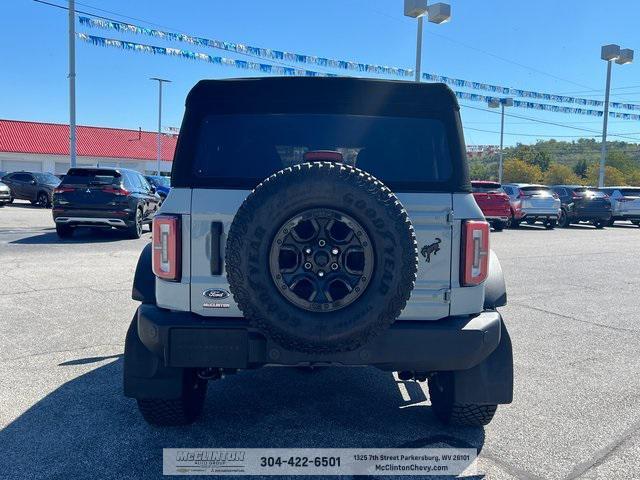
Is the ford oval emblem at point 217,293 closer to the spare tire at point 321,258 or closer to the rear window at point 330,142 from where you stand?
the spare tire at point 321,258

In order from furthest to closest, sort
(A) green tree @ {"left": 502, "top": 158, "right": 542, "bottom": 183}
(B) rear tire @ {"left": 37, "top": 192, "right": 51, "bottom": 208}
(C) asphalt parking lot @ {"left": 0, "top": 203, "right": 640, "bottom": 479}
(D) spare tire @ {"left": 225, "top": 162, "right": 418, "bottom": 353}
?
(A) green tree @ {"left": 502, "top": 158, "right": 542, "bottom": 183}, (B) rear tire @ {"left": 37, "top": 192, "right": 51, "bottom": 208}, (C) asphalt parking lot @ {"left": 0, "top": 203, "right": 640, "bottom": 479}, (D) spare tire @ {"left": 225, "top": 162, "right": 418, "bottom": 353}

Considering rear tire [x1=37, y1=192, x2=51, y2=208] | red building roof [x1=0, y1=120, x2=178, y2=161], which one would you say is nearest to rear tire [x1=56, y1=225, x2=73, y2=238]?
rear tire [x1=37, y1=192, x2=51, y2=208]

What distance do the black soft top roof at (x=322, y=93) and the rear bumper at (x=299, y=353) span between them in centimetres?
126

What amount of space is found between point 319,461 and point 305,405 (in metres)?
0.77

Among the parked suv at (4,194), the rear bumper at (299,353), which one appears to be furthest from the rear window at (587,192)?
the parked suv at (4,194)

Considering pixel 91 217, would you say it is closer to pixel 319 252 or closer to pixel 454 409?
pixel 454 409

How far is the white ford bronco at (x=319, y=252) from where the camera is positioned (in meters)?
2.56

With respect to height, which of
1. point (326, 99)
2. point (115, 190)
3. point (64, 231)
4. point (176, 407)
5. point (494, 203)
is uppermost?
point (326, 99)

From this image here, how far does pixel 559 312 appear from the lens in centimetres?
686

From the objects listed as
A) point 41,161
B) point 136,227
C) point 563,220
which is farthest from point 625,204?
point 41,161

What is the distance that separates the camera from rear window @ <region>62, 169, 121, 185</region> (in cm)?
1239

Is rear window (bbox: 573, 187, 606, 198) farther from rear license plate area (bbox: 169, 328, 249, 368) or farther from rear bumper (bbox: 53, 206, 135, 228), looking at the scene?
rear license plate area (bbox: 169, 328, 249, 368)

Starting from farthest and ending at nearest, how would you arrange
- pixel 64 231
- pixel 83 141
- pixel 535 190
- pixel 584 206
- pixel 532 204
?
pixel 83 141, pixel 584 206, pixel 535 190, pixel 532 204, pixel 64 231

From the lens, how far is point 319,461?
304cm
